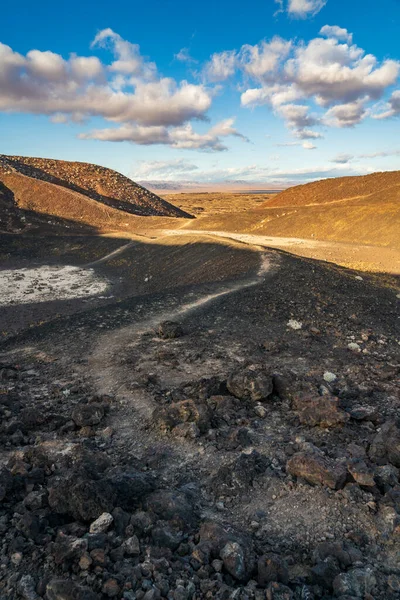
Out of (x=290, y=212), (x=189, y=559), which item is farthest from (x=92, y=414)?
(x=290, y=212)

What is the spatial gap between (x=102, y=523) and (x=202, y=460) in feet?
7.52

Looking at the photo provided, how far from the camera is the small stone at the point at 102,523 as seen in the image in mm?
4472

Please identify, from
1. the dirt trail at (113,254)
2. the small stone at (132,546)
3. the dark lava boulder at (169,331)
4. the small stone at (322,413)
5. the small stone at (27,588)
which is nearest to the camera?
the small stone at (27,588)

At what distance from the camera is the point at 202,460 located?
6.46 m

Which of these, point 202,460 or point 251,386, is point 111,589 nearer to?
point 202,460

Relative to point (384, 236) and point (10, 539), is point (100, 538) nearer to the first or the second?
point (10, 539)

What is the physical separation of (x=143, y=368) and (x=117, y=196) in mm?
64853

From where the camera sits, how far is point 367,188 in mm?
66875

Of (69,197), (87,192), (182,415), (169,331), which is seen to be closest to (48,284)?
(169,331)

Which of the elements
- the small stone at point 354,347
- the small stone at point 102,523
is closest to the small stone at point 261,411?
the small stone at point 102,523

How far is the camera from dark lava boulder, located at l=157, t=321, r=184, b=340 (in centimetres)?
1282

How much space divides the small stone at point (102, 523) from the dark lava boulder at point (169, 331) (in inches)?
327

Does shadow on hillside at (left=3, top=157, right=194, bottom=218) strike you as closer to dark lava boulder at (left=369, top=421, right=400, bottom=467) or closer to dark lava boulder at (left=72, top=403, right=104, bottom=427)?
dark lava boulder at (left=72, top=403, right=104, bottom=427)

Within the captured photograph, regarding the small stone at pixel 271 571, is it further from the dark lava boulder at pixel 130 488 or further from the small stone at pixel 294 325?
the small stone at pixel 294 325
